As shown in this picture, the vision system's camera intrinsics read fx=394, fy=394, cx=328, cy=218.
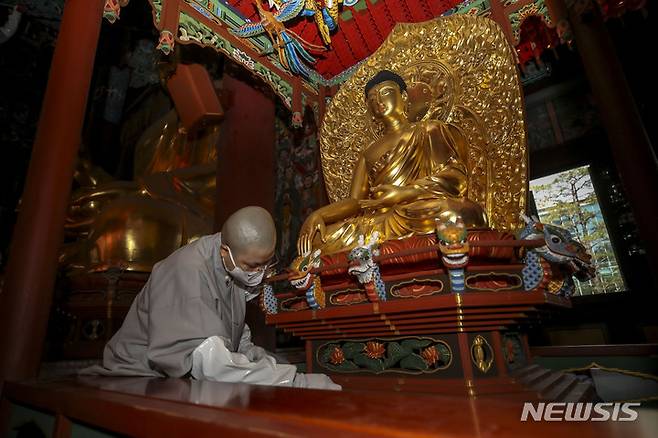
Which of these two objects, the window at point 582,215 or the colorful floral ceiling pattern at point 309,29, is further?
the window at point 582,215

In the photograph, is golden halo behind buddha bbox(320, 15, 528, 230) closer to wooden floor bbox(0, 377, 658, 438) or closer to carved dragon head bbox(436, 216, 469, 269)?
carved dragon head bbox(436, 216, 469, 269)

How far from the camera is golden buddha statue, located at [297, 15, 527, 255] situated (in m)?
2.62

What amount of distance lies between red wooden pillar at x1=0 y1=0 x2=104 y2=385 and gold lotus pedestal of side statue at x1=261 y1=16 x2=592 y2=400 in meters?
1.12

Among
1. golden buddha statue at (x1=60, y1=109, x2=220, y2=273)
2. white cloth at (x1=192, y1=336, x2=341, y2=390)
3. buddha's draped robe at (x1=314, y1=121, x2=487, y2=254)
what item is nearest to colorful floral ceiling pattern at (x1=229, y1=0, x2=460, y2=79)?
buddha's draped robe at (x1=314, y1=121, x2=487, y2=254)

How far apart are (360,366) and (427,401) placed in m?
1.43

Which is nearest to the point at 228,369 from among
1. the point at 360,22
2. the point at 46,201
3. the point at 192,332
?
the point at 192,332

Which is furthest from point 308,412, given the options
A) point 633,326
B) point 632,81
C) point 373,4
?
point 632,81

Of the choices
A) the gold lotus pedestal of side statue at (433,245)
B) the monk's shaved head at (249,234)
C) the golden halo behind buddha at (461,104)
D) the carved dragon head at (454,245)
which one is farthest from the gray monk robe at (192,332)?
the golden halo behind buddha at (461,104)

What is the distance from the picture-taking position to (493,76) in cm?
300

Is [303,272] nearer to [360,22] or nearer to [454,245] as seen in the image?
[454,245]

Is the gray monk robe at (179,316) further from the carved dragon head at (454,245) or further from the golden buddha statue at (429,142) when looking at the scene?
the golden buddha statue at (429,142)

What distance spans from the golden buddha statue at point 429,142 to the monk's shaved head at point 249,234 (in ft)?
3.34

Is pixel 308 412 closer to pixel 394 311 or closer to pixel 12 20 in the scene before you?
pixel 394 311

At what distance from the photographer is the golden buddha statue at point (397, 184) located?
242 centimetres
